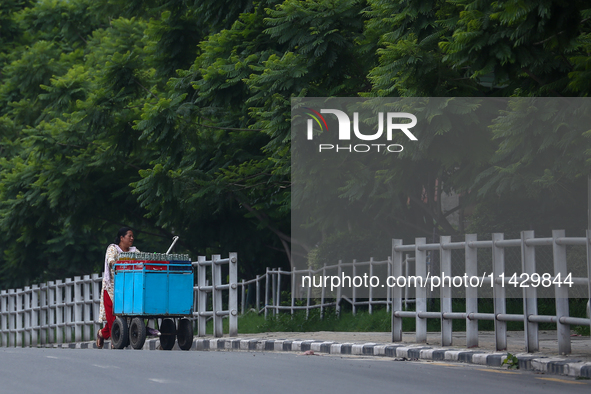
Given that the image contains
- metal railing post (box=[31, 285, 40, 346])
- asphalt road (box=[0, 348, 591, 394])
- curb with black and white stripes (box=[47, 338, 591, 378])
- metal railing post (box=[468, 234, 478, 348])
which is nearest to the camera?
asphalt road (box=[0, 348, 591, 394])

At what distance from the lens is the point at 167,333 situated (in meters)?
13.8

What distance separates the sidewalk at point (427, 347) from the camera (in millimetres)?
9859

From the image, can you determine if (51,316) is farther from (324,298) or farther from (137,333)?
(137,333)

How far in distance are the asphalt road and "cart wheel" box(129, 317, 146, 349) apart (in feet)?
7.13

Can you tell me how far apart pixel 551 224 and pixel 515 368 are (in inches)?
321

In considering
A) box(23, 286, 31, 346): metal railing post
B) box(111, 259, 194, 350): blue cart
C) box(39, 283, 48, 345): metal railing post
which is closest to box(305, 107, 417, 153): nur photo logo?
box(111, 259, 194, 350): blue cart

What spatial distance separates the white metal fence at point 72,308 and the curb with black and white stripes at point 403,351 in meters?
0.81

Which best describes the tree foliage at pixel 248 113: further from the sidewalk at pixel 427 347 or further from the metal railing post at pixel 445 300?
the sidewalk at pixel 427 347

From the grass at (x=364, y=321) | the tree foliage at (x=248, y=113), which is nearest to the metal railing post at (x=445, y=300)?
the tree foliage at (x=248, y=113)

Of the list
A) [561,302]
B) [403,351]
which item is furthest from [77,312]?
[561,302]

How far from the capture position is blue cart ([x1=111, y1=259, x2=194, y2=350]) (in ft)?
42.9

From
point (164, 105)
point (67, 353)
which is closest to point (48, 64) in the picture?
point (164, 105)

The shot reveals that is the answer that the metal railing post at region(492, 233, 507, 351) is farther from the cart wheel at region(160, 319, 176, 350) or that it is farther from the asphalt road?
the cart wheel at region(160, 319, 176, 350)

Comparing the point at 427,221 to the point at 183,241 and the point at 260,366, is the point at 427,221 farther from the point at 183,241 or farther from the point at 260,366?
the point at 260,366
